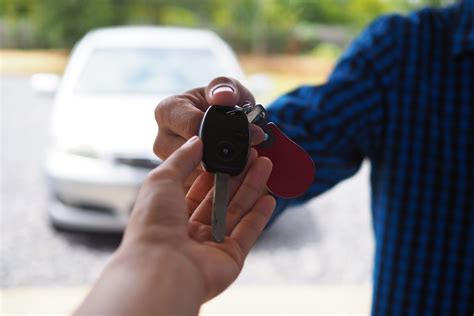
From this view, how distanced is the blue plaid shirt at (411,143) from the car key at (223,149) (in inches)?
16.8

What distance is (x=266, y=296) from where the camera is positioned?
222cm

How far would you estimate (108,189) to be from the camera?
7.15 feet

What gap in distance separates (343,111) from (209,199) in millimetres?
471

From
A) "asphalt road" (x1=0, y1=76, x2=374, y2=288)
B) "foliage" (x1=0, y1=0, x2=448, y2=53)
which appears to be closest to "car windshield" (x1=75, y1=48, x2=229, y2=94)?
"asphalt road" (x1=0, y1=76, x2=374, y2=288)

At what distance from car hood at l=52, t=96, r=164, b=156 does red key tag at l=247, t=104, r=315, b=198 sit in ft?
5.26

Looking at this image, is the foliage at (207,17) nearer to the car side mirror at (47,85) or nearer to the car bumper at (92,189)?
the car side mirror at (47,85)

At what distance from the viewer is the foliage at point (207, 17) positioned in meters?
3.33

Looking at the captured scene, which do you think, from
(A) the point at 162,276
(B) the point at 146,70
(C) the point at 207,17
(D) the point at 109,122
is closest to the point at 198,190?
(A) the point at 162,276

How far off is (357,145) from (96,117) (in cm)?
141

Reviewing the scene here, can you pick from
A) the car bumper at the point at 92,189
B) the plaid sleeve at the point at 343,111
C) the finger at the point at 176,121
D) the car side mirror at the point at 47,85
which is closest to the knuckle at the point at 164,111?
the finger at the point at 176,121

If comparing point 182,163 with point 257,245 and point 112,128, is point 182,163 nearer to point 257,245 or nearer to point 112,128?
point 112,128

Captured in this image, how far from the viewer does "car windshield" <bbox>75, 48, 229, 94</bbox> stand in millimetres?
2260

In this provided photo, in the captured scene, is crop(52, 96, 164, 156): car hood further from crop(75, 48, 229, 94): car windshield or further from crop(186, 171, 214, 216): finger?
crop(186, 171, 214, 216): finger

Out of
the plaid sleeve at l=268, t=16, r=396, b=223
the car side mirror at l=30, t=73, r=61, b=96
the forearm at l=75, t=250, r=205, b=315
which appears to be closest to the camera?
the forearm at l=75, t=250, r=205, b=315
